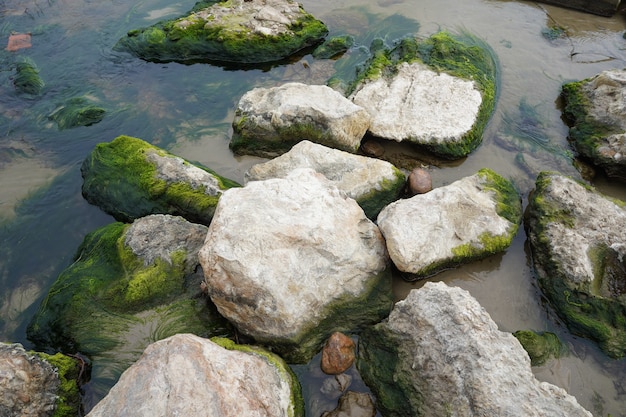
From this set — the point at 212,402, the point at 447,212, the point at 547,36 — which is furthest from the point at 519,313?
the point at 547,36

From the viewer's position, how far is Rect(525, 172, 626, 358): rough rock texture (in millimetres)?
4562

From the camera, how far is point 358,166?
18.9 feet

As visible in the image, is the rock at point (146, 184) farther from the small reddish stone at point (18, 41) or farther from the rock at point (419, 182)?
the small reddish stone at point (18, 41)

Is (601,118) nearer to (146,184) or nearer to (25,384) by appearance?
(146,184)

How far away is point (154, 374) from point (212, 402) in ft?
1.61

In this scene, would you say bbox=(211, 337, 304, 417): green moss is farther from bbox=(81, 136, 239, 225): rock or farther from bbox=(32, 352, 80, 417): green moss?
bbox=(81, 136, 239, 225): rock

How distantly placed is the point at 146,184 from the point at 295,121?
231 cm

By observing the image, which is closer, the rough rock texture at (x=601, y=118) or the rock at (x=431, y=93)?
the rough rock texture at (x=601, y=118)

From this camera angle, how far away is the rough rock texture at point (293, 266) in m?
4.20

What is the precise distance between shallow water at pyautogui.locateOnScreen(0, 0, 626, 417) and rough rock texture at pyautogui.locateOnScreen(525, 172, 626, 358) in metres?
0.18

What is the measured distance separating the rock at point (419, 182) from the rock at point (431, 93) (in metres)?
0.71

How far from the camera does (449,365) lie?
3682 millimetres

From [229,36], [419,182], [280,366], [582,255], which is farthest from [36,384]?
[229,36]

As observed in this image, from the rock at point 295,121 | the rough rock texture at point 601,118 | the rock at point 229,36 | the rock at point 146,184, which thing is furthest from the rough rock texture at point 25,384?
the rough rock texture at point 601,118
